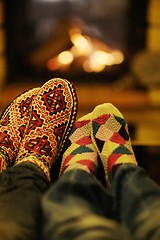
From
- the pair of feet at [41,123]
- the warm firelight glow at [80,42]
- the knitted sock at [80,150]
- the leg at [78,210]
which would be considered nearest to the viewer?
the leg at [78,210]

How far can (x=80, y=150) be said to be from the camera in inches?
Answer: 40.8

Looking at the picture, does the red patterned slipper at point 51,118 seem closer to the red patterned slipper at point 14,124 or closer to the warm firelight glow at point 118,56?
the red patterned slipper at point 14,124

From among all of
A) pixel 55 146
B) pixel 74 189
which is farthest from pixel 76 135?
pixel 74 189

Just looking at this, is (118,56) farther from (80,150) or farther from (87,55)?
(80,150)

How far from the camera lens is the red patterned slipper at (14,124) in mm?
1111

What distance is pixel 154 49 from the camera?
2.28m

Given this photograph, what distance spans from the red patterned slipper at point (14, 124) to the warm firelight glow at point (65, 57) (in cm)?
113

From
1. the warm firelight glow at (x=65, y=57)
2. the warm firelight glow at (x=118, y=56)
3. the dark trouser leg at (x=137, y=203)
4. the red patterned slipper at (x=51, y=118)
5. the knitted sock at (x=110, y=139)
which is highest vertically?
the warm firelight glow at (x=65, y=57)

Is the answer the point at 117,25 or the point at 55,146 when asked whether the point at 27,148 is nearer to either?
the point at 55,146

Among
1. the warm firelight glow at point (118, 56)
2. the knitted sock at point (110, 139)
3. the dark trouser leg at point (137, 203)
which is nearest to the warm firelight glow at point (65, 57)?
the warm firelight glow at point (118, 56)

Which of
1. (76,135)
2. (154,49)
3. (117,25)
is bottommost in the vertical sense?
(76,135)

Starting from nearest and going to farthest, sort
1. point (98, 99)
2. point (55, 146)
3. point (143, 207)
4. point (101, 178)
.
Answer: point (143, 207)
point (101, 178)
point (55, 146)
point (98, 99)

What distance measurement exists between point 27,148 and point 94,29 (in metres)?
1.41

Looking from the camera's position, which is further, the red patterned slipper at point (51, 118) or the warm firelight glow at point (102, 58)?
the warm firelight glow at point (102, 58)
